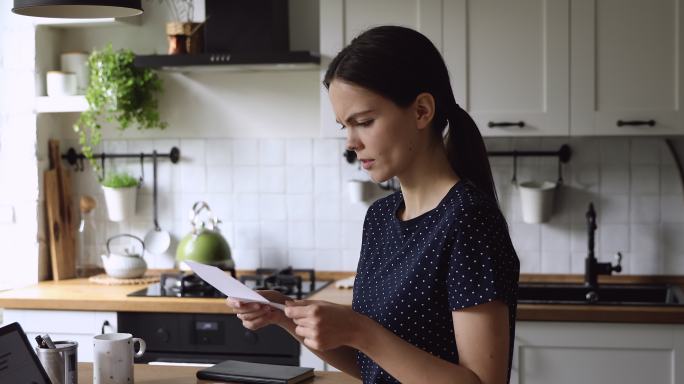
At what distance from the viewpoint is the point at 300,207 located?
3893mm

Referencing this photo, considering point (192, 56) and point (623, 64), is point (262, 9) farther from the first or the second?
point (623, 64)

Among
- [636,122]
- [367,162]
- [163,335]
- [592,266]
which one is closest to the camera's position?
[367,162]

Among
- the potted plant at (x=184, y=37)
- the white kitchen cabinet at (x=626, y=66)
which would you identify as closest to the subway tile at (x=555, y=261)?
the white kitchen cabinet at (x=626, y=66)

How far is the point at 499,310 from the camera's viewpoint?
5.05 feet

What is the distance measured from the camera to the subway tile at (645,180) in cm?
364

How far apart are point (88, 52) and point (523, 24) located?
73.5 inches

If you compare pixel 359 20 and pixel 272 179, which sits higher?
pixel 359 20

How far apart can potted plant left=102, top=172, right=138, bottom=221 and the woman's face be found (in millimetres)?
2444

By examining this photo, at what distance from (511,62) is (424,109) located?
1.78 m

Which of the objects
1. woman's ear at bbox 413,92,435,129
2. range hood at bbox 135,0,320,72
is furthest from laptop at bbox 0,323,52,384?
range hood at bbox 135,0,320,72

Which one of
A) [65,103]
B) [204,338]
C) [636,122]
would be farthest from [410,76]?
[65,103]

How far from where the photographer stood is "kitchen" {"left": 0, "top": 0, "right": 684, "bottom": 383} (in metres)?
3.26

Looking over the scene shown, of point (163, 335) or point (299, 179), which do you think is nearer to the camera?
point (163, 335)

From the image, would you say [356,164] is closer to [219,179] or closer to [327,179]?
[327,179]
